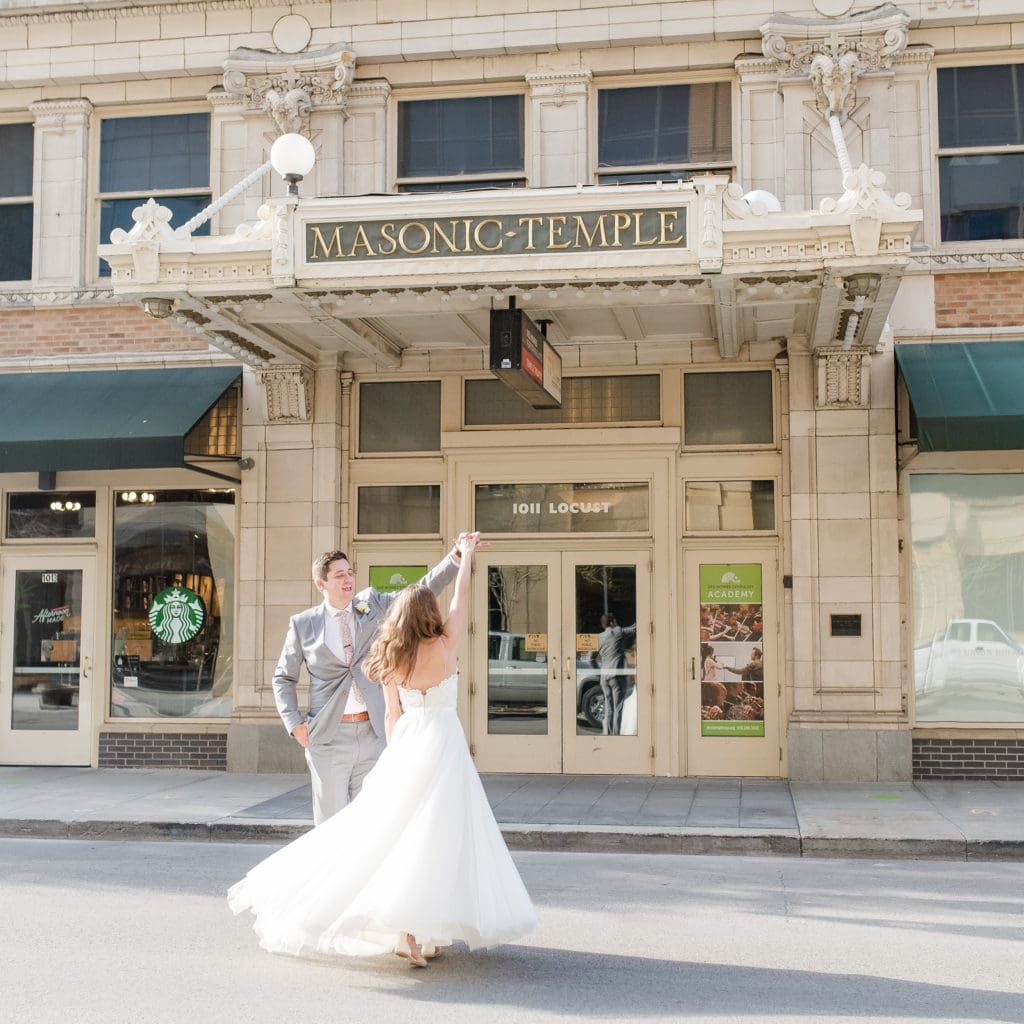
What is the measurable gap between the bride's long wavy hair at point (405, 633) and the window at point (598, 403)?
730 centimetres

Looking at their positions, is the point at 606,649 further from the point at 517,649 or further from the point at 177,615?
the point at 177,615

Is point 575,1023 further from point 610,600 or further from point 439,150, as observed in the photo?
point 439,150

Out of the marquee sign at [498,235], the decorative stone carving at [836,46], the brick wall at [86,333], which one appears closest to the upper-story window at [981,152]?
the decorative stone carving at [836,46]

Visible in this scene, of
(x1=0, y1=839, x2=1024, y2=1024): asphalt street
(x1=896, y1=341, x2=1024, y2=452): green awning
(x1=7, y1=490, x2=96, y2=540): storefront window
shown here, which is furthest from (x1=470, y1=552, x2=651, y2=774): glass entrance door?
(x1=7, y1=490, x2=96, y2=540): storefront window

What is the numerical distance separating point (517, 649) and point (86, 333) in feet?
18.6

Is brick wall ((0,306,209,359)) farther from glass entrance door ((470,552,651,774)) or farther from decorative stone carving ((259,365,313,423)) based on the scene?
glass entrance door ((470,552,651,774))

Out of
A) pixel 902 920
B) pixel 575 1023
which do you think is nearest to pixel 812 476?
pixel 902 920

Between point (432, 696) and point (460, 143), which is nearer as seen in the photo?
point (432, 696)

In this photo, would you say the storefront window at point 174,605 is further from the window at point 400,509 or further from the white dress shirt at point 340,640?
the white dress shirt at point 340,640

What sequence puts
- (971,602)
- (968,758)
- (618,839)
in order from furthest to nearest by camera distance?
(971,602) → (968,758) → (618,839)

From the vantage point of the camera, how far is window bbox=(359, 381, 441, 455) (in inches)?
538

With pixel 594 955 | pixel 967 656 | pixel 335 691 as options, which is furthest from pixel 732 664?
pixel 594 955

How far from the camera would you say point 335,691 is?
716cm

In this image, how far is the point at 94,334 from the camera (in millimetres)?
14109
